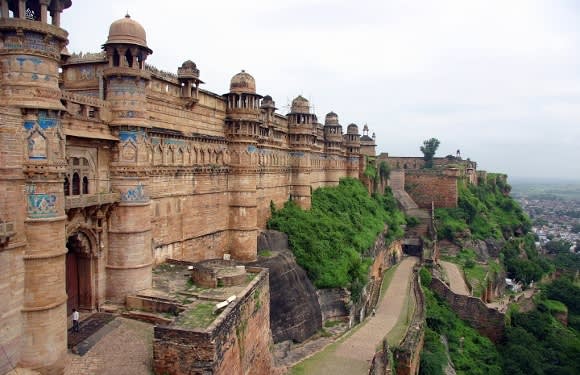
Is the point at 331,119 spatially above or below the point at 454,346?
above

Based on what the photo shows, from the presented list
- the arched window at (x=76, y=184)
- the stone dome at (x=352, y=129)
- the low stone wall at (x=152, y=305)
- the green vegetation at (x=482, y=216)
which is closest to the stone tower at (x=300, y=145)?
the stone dome at (x=352, y=129)

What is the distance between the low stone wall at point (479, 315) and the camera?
34156 millimetres

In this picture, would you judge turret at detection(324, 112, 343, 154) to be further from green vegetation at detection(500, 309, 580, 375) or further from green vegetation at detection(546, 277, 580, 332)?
green vegetation at detection(546, 277, 580, 332)

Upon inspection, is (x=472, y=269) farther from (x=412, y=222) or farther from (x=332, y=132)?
(x=332, y=132)

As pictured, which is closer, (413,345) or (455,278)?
(413,345)

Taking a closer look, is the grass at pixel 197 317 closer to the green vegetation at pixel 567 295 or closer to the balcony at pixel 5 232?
the balcony at pixel 5 232

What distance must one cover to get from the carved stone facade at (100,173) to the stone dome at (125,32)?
34mm

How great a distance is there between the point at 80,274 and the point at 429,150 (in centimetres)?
6247

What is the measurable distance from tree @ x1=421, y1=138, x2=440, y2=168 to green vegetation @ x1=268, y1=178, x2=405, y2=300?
2908cm

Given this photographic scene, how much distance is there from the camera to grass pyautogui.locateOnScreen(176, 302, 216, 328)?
1328 centimetres

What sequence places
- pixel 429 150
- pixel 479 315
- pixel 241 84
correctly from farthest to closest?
pixel 429 150 → pixel 479 315 → pixel 241 84

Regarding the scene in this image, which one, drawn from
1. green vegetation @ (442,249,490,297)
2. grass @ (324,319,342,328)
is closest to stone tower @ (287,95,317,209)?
grass @ (324,319,342,328)

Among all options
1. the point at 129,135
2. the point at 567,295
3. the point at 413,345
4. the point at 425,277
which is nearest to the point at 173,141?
the point at 129,135

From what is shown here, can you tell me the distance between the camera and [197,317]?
45.7 ft
